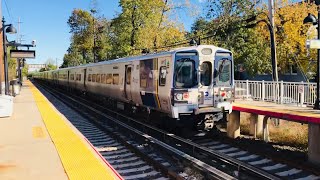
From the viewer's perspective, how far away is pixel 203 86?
12.3 meters

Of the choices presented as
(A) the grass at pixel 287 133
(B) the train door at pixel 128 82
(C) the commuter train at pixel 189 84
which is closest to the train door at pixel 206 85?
(C) the commuter train at pixel 189 84

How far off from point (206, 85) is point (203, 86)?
15 cm

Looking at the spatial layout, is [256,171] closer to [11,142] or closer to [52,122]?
[11,142]

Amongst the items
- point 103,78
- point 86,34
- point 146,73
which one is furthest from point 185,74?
point 86,34

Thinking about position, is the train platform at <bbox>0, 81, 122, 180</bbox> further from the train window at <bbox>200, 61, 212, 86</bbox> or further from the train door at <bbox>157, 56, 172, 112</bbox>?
the train window at <bbox>200, 61, 212, 86</bbox>

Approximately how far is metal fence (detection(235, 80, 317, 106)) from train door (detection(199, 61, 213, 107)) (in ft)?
14.0

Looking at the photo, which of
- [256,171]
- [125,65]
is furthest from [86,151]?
[125,65]

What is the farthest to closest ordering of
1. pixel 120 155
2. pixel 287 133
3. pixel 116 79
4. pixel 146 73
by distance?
1. pixel 116 79
2. pixel 146 73
3. pixel 287 133
4. pixel 120 155

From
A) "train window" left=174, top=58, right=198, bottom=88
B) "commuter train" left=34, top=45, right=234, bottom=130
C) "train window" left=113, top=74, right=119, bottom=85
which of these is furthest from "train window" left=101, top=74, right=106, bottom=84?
"train window" left=174, top=58, right=198, bottom=88

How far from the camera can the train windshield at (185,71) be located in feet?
38.8

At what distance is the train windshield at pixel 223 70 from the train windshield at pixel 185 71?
0.95 meters

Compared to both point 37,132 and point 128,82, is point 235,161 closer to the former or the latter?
point 37,132

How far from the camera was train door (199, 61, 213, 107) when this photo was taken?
1225cm

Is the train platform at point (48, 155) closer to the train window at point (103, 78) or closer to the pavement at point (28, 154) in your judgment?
the pavement at point (28, 154)
